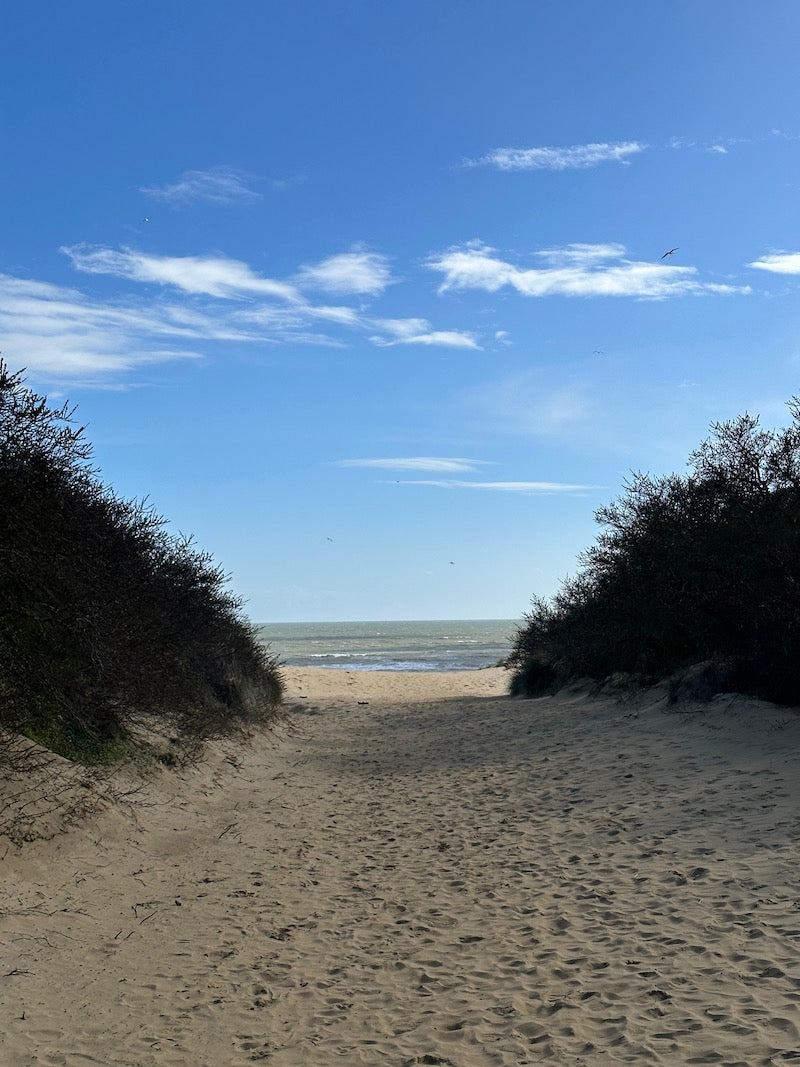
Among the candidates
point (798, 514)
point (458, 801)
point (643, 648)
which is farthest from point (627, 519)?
point (458, 801)

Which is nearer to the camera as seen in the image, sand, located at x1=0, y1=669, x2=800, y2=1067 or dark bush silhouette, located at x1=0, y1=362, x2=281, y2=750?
sand, located at x1=0, y1=669, x2=800, y2=1067

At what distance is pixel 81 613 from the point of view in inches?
426

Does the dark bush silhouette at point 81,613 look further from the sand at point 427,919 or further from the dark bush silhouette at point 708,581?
the dark bush silhouette at point 708,581

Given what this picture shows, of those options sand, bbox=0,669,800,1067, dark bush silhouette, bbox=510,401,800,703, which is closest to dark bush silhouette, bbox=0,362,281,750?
sand, bbox=0,669,800,1067

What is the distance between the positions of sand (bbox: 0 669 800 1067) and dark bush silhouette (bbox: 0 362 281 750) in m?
1.23

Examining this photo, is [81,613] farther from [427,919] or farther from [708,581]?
[708,581]

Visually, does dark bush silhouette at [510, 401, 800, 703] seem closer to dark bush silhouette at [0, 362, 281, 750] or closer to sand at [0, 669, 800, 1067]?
sand at [0, 669, 800, 1067]

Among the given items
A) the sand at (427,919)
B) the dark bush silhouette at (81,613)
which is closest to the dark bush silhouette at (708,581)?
the sand at (427,919)

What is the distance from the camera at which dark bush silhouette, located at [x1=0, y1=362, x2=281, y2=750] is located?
30.6ft

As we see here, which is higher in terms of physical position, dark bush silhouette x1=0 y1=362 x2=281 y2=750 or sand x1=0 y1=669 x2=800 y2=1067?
dark bush silhouette x1=0 y1=362 x2=281 y2=750

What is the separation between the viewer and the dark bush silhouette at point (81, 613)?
9.34 m

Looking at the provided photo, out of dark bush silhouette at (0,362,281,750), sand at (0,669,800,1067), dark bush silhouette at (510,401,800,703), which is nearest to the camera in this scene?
sand at (0,669,800,1067)

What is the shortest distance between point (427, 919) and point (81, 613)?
19.6ft

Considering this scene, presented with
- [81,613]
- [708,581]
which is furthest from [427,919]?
[708,581]
